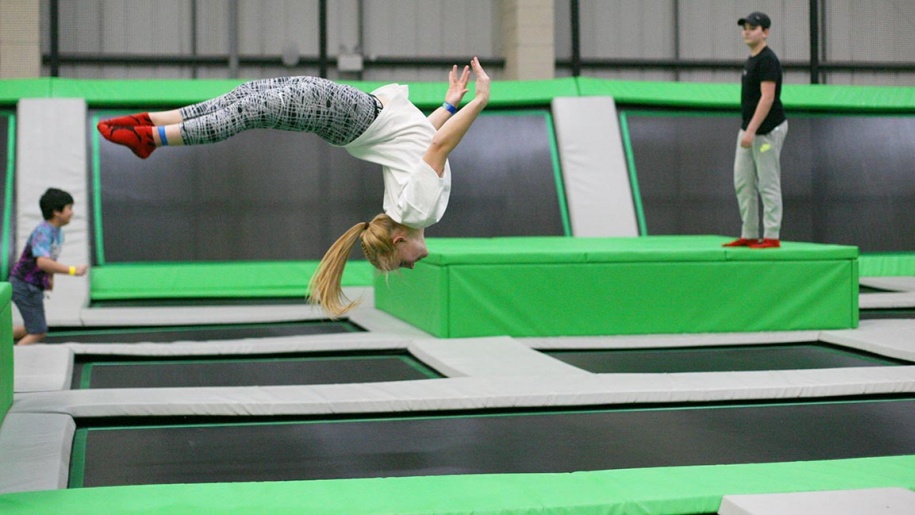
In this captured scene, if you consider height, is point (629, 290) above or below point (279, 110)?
below

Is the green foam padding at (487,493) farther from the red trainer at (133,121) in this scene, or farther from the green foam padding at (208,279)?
the green foam padding at (208,279)

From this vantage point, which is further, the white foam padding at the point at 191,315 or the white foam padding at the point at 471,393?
the white foam padding at the point at 191,315

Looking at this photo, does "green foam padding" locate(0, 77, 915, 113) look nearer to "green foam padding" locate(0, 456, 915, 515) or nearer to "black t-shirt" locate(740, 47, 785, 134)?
"black t-shirt" locate(740, 47, 785, 134)

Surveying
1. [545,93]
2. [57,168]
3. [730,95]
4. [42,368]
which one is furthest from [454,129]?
[730,95]

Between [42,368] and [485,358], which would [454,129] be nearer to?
[485,358]

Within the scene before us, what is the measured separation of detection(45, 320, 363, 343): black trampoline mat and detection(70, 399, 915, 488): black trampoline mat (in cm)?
182

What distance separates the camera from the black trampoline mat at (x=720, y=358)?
3.99 metres

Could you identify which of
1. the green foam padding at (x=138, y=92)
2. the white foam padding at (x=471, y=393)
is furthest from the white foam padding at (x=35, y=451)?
the green foam padding at (x=138, y=92)

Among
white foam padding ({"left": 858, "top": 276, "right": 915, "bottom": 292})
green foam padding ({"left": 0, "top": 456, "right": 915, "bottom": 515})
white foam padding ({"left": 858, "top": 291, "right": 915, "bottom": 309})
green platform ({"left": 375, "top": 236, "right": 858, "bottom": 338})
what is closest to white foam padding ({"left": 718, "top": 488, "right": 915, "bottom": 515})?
green foam padding ({"left": 0, "top": 456, "right": 915, "bottom": 515})

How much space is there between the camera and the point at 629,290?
15.4 feet

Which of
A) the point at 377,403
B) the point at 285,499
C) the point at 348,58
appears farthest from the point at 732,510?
the point at 348,58

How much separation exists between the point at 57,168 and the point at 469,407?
163 inches

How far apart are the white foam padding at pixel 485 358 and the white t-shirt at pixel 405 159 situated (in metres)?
0.90

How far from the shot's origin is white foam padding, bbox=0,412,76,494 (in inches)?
89.8
